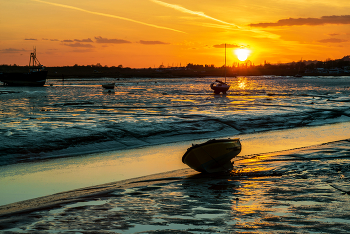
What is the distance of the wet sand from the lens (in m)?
6.08

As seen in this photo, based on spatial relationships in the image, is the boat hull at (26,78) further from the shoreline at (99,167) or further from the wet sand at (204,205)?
the wet sand at (204,205)

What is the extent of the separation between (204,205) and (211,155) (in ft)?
9.43

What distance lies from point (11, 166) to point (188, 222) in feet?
31.0

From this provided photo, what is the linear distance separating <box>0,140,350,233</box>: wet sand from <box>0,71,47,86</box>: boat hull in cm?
8973

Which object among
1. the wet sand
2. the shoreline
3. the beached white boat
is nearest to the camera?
the wet sand

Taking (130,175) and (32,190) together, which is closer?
(32,190)

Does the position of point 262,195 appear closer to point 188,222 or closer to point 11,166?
point 188,222

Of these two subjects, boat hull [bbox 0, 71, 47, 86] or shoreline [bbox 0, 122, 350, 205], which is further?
boat hull [bbox 0, 71, 47, 86]

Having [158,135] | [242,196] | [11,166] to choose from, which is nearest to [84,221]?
[242,196]

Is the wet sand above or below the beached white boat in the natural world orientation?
below

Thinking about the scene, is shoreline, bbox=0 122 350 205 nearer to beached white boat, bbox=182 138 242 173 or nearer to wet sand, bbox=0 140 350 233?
wet sand, bbox=0 140 350 233

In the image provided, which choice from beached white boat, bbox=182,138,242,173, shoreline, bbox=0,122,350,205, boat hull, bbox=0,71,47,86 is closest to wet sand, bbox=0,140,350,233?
beached white boat, bbox=182,138,242,173

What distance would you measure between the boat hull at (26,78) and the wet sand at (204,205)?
89.7 metres

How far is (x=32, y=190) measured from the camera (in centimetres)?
954
